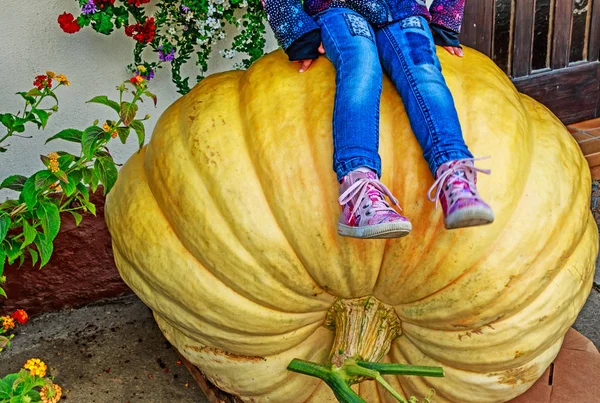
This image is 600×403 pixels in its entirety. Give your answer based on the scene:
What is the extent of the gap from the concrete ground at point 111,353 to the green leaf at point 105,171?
2.77ft

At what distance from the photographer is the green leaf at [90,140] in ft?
5.94

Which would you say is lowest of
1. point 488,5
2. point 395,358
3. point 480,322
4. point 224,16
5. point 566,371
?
point 566,371

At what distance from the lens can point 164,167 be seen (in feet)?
6.29

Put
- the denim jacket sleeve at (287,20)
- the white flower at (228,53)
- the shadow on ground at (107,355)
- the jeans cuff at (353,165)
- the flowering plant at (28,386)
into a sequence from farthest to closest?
the white flower at (228,53) → the shadow on ground at (107,355) → the denim jacket sleeve at (287,20) → the jeans cuff at (353,165) → the flowering plant at (28,386)

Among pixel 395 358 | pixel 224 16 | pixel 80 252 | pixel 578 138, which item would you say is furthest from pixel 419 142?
pixel 578 138

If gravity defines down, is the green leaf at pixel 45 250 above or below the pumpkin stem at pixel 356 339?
above

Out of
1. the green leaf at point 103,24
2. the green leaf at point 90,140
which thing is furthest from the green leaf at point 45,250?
the green leaf at point 103,24

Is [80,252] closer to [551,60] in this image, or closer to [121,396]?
[121,396]

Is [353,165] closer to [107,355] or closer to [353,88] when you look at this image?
[353,88]

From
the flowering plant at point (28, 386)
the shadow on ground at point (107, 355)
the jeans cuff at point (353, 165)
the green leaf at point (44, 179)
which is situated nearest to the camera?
the flowering plant at point (28, 386)

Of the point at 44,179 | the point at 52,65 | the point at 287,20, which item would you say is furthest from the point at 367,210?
the point at 52,65

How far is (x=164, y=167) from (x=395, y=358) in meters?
0.84

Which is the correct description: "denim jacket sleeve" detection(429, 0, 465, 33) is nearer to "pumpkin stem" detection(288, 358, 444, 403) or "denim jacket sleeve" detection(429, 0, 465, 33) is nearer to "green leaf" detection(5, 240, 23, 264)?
"pumpkin stem" detection(288, 358, 444, 403)

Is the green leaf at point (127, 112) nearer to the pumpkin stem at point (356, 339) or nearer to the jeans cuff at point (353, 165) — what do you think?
the jeans cuff at point (353, 165)
